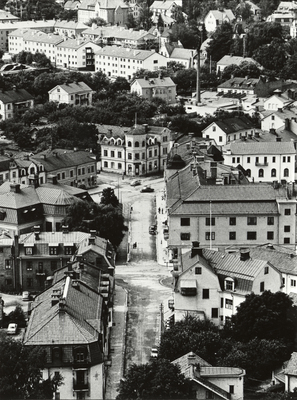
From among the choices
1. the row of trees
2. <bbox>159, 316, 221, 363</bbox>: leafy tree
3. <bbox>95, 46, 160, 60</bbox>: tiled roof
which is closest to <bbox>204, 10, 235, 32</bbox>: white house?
<bbox>95, 46, 160, 60</bbox>: tiled roof

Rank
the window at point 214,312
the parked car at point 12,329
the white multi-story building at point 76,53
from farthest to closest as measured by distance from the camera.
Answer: the white multi-story building at point 76,53 → the window at point 214,312 → the parked car at point 12,329

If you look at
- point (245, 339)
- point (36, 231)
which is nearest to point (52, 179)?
point (36, 231)

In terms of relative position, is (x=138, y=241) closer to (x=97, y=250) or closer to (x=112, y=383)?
(x=97, y=250)

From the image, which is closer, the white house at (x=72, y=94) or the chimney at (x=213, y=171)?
the chimney at (x=213, y=171)

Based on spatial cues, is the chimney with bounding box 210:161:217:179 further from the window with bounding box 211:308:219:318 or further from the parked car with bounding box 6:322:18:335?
the parked car with bounding box 6:322:18:335

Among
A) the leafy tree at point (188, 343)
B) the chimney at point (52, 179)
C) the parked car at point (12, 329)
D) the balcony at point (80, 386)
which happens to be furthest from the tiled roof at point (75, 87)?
the balcony at point (80, 386)

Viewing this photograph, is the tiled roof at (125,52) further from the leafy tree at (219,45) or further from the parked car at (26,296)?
the parked car at (26,296)
